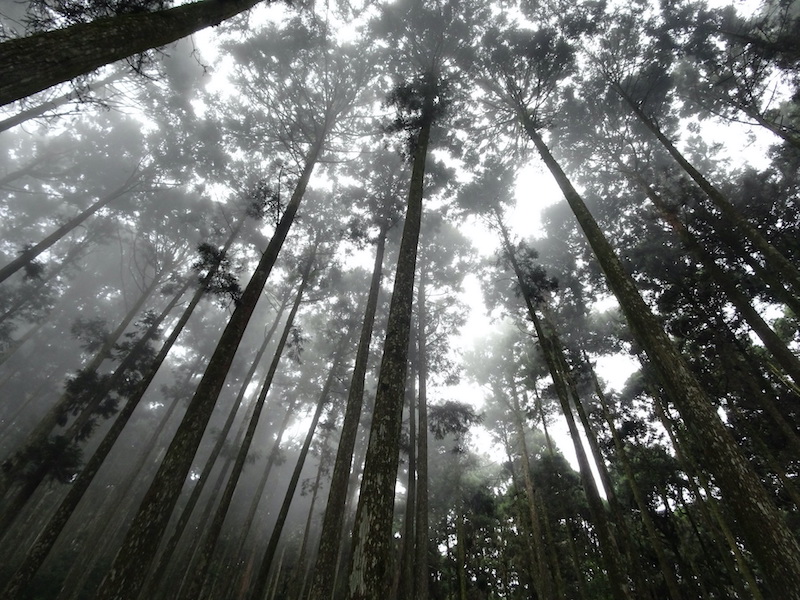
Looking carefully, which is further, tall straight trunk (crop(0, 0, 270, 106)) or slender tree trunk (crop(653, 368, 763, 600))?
slender tree trunk (crop(653, 368, 763, 600))

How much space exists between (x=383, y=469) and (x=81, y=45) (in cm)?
546

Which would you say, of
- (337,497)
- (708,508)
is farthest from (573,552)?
(337,497)

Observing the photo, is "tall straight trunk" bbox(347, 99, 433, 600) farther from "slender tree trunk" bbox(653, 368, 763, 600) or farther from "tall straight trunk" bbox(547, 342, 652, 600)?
"slender tree trunk" bbox(653, 368, 763, 600)

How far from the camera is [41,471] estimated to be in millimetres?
11320

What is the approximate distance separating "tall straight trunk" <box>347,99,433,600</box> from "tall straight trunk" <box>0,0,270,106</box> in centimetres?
441

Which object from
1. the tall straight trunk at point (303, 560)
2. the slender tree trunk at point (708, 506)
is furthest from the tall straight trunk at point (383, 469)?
the tall straight trunk at point (303, 560)

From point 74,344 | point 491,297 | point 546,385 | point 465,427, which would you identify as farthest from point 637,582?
point 74,344

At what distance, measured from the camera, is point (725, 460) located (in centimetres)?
431

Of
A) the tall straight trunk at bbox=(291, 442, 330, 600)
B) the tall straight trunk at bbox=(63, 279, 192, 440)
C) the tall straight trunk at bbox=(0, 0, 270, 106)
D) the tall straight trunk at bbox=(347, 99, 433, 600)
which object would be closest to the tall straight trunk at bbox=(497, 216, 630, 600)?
the tall straight trunk at bbox=(347, 99, 433, 600)

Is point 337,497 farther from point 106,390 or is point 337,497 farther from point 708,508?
point 708,508

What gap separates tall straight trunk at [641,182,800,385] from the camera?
29.5 ft

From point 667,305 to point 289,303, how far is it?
17.3m

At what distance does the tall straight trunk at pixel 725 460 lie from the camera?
11.9 feet

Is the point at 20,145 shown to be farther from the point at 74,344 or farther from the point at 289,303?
the point at 289,303
